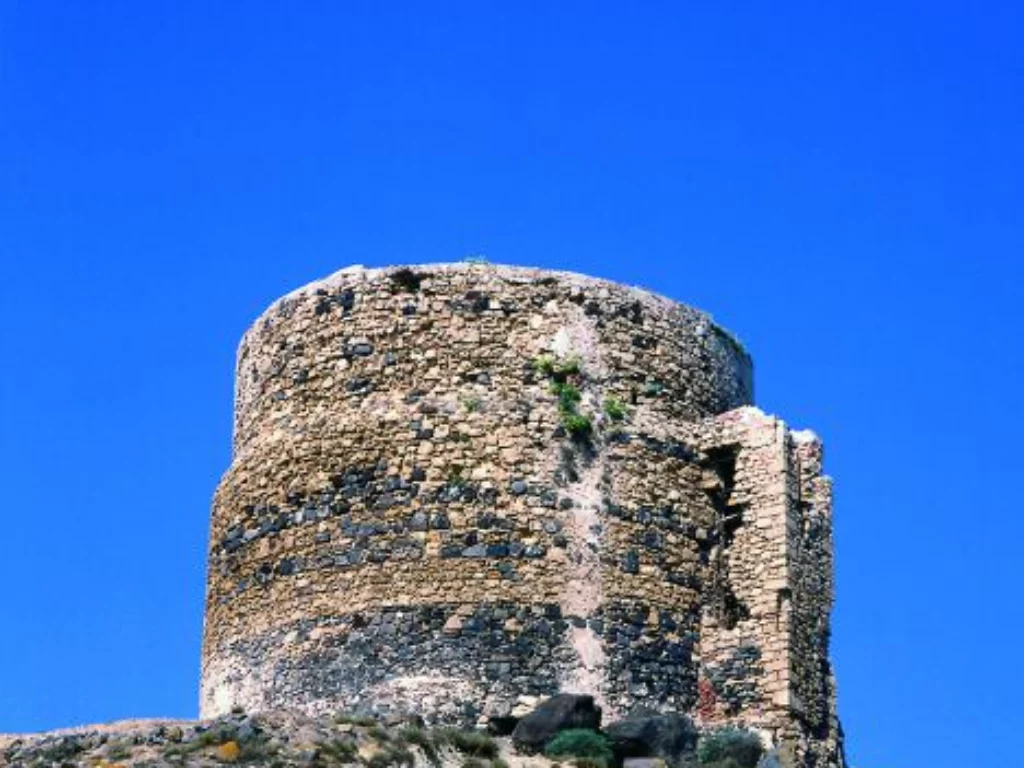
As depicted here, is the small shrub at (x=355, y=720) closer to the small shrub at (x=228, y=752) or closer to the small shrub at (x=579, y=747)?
the small shrub at (x=228, y=752)

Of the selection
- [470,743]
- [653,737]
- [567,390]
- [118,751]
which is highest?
[567,390]

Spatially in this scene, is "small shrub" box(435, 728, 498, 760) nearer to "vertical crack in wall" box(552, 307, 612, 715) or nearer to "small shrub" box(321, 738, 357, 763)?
"small shrub" box(321, 738, 357, 763)

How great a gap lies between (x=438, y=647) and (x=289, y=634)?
1.93 metres

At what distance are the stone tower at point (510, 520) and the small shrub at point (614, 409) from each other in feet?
0.12

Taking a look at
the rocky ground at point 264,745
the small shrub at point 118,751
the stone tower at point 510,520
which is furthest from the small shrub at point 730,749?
the small shrub at point 118,751

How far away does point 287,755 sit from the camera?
81.7 ft

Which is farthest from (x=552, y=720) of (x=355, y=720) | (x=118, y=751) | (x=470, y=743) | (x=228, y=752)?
(x=118, y=751)

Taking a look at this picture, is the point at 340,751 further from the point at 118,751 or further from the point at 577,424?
the point at 577,424

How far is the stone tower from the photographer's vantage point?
27.7 metres

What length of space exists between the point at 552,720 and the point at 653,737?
119 centimetres

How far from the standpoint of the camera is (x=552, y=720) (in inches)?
1044

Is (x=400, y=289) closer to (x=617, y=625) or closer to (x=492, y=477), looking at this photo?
(x=492, y=477)

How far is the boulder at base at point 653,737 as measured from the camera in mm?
26641

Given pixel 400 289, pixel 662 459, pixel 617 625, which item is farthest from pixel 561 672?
pixel 400 289
